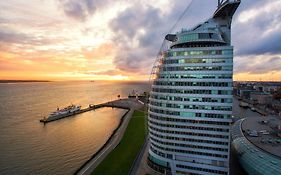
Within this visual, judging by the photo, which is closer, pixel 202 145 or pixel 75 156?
pixel 202 145

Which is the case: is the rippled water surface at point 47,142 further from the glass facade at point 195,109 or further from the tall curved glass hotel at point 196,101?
the glass facade at point 195,109

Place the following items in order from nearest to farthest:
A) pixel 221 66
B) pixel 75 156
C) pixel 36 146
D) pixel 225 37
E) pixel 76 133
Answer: pixel 221 66
pixel 225 37
pixel 75 156
pixel 36 146
pixel 76 133

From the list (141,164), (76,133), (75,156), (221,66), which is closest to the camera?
(221,66)

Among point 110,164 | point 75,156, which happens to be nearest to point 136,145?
point 110,164

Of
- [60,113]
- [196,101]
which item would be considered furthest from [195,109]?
[60,113]

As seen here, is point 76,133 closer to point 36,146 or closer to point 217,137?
point 36,146

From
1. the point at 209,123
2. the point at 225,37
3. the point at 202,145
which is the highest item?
the point at 225,37

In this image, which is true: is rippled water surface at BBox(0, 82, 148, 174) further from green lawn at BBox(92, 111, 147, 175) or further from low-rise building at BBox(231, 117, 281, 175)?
low-rise building at BBox(231, 117, 281, 175)

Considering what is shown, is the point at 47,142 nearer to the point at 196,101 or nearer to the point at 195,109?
the point at 195,109
